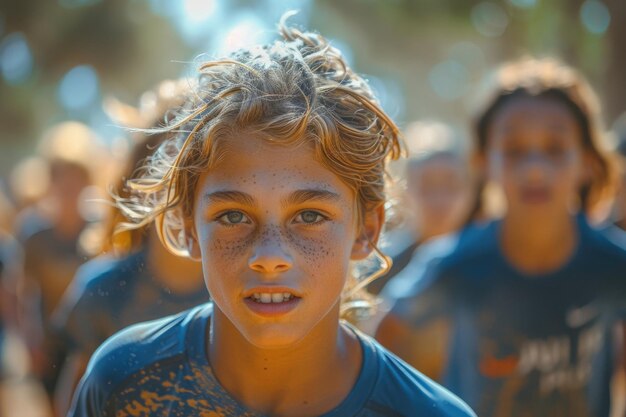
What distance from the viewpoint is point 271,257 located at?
2279 mm

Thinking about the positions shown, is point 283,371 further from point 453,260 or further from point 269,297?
point 453,260

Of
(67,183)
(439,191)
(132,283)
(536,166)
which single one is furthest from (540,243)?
(67,183)

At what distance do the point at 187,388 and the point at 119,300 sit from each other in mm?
1605

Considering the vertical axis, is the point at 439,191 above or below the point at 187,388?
above

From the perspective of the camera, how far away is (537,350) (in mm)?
4094

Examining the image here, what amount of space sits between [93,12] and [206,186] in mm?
21535

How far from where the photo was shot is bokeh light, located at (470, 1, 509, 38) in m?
16.2

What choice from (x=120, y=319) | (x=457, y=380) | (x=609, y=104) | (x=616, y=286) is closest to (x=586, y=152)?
(x=616, y=286)

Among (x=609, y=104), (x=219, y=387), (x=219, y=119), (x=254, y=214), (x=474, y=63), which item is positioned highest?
(x=474, y=63)

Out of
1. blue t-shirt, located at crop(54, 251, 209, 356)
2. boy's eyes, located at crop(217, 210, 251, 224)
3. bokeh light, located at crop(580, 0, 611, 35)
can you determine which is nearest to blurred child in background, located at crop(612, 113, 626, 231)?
blue t-shirt, located at crop(54, 251, 209, 356)

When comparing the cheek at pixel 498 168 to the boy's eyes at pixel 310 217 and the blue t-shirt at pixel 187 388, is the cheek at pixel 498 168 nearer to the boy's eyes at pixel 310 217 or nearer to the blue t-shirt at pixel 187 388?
the blue t-shirt at pixel 187 388

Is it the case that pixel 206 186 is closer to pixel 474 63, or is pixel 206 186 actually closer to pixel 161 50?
pixel 161 50

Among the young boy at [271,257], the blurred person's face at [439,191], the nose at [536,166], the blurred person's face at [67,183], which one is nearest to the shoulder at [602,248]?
the nose at [536,166]

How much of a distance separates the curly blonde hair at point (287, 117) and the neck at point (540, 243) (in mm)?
1728
